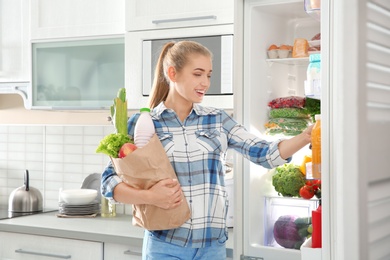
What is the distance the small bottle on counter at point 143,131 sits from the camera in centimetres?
196

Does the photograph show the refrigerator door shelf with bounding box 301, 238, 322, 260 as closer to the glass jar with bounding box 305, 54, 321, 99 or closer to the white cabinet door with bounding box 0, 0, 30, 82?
the glass jar with bounding box 305, 54, 321, 99

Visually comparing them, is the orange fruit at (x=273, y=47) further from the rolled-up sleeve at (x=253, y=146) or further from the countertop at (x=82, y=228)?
the countertop at (x=82, y=228)

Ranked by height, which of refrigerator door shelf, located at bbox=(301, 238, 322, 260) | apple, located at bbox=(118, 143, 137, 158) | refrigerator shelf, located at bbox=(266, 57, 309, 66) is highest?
refrigerator shelf, located at bbox=(266, 57, 309, 66)

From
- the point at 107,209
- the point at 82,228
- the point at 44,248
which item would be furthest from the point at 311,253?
the point at 107,209

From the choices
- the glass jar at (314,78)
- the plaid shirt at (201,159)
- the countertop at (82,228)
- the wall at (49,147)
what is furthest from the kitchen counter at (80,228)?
the glass jar at (314,78)

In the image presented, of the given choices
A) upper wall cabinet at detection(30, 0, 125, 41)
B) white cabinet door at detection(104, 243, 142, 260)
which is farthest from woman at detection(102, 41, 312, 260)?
upper wall cabinet at detection(30, 0, 125, 41)

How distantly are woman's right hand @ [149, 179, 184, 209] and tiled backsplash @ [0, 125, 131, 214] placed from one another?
143 centimetres

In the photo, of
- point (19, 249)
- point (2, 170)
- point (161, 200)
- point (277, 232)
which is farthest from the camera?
point (2, 170)

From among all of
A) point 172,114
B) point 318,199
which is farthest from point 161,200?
point 318,199

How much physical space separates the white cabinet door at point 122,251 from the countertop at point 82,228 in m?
0.03

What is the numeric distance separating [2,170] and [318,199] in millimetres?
2230

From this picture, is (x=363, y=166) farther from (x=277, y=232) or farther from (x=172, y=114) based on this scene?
(x=277, y=232)

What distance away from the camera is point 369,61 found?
0.74 meters

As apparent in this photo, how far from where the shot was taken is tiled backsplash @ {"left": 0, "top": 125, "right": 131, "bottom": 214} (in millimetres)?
3490
